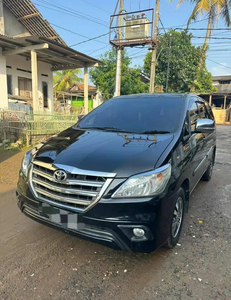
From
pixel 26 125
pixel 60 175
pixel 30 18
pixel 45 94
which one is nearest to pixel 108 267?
pixel 60 175

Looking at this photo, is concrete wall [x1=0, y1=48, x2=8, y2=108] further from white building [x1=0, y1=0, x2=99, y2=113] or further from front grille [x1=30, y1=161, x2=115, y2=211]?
front grille [x1=30, y1=161, x2=115, y2=211]

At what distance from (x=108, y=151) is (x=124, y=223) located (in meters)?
0.74

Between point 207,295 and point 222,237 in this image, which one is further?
point 222,237

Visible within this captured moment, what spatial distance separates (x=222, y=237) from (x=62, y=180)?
211 centimetres

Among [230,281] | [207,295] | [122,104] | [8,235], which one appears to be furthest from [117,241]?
[122,104]

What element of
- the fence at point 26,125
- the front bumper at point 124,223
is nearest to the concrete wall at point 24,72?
the fence at point 26,125

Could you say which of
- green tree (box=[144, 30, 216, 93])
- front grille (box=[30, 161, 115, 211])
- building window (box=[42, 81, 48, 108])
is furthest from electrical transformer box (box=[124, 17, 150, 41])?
front grille (box=[30, 161, 115, 211])

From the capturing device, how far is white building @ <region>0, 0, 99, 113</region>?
10.6 meters

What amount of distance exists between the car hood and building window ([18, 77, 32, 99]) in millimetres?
11337

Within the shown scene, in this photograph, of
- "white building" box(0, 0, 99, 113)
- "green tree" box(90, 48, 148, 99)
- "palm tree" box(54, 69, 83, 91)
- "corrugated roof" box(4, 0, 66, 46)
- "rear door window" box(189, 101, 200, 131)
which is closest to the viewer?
Answer: "rear door window" box(189, 101, 200, 131)

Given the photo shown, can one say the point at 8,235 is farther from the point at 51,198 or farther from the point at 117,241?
the point at 117,241

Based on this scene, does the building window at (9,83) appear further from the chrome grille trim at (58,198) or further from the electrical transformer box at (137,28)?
the chrome grille trim at (58,198)

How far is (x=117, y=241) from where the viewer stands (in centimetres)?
211

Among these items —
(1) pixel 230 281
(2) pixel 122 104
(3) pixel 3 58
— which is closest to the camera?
(1) pixel 230 281
